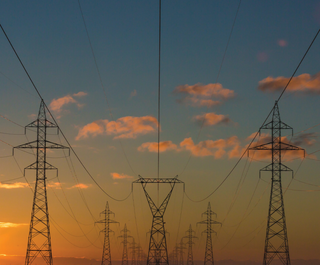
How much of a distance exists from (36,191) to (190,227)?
95042 millimetres

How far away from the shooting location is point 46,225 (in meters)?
52.2

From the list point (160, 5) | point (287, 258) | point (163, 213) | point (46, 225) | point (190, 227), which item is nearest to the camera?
point (160, 5)

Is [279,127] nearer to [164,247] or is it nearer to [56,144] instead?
[164,247]

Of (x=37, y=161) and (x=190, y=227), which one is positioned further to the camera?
(x=190, y=227)

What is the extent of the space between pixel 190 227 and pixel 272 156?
86403 millimetres

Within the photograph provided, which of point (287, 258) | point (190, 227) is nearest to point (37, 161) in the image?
point (287, 258)

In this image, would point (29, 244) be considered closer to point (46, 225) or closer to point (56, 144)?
point (46, 225)

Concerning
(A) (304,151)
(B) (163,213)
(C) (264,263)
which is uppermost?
(A) (304,151)

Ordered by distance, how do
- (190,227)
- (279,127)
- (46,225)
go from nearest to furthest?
(46,225) < (279,127) < (190,227)

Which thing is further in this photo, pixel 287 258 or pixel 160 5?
pixel 287 258

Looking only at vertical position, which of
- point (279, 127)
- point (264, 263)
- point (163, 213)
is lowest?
point (264, 263)

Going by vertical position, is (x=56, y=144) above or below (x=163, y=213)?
above

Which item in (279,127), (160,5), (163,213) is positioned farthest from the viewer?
(163,213)

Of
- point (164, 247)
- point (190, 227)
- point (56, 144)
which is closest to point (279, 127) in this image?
point (164, 247)
